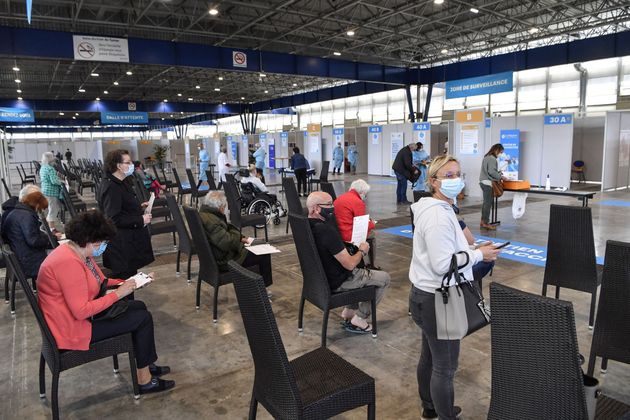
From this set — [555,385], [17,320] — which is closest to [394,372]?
[555,385]

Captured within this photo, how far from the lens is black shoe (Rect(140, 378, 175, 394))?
2.59 m

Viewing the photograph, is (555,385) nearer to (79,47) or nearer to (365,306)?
(365,306)

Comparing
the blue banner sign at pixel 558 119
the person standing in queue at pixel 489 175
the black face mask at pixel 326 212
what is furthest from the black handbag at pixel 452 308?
the blue banner sign at pixel 558 119

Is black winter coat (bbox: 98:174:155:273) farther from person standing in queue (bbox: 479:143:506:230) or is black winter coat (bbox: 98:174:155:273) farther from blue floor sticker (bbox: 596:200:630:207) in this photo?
blue floor sticker (bbox: 596:200:630:207)

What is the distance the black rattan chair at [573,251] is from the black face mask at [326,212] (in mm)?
1642

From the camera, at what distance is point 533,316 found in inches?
54.9

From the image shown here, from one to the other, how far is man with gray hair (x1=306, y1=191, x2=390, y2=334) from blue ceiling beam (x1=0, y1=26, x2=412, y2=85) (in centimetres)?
921

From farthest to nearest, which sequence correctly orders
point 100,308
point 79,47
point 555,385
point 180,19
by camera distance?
point 180,19 → point 79,47 → point 100,308 → point 555,385

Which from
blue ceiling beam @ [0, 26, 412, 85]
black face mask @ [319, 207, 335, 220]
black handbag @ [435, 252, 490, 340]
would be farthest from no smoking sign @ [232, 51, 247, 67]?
black handbag @ [435, 252, 490, 340]

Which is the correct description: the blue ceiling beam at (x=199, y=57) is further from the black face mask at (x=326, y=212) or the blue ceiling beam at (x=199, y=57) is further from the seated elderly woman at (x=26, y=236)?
the black face mask at (x=326, y=212)

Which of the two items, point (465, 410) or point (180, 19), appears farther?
point (180, 19)

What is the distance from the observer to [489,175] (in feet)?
22.9

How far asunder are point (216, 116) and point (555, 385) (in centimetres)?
3439

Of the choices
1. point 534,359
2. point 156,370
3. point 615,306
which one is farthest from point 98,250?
point 615,306
